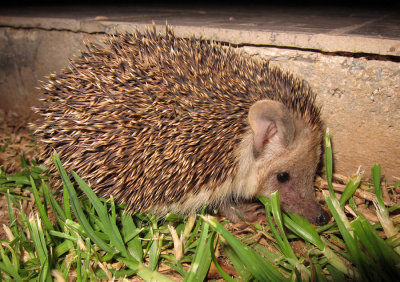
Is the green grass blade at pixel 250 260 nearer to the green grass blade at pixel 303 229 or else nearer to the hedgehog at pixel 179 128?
the green grass blade at pixel 303 229

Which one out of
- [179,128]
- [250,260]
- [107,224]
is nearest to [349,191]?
[250,260]

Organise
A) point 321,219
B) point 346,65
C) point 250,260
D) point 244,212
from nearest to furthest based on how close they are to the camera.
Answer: point 250,260 → point 321,219 → point 346,65 → point 244,212

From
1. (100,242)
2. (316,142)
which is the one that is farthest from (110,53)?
(316,142)

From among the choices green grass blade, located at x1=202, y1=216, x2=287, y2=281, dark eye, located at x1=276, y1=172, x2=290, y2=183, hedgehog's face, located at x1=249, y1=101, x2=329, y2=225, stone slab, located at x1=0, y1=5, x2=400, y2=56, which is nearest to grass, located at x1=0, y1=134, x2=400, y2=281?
green grass blade, located at x1=202, y1=216, x2=287, y2=281

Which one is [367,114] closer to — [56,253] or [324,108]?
[324,108]

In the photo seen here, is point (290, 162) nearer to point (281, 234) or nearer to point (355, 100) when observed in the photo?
point (281, 234)

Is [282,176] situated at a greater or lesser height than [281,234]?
greater
